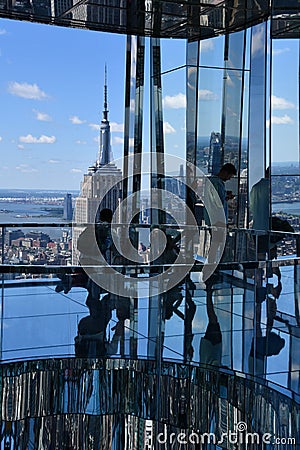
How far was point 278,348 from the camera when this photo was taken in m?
4.19

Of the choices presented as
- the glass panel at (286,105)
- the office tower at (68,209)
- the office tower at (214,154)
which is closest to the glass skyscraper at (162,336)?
the office tower at (214,154)

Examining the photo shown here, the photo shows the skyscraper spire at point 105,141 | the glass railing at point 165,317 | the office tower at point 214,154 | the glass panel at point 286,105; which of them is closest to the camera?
the glass railing at point 165,317

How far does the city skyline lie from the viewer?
975cm

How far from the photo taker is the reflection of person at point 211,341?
438 cm

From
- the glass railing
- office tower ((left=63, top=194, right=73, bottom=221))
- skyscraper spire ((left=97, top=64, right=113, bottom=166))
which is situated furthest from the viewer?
skyscraper spire ((left=97, top=64, right=113, bottom=166))

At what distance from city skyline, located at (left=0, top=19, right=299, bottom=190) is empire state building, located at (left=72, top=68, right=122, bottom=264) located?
261 mm

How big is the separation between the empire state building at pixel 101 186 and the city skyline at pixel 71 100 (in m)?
0.26

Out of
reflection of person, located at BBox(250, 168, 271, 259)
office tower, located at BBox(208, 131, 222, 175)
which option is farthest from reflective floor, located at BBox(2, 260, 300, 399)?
office tower, located at BBox(208, 131, 222, 175)

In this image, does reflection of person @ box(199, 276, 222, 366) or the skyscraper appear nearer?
reflection of person @ box(199, 276, 222, 366)

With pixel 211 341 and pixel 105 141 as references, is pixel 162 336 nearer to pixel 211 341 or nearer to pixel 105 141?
pixel 211 341

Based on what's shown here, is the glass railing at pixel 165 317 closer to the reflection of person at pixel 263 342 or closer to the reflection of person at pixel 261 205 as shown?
the reflection of person at pixel 263 342

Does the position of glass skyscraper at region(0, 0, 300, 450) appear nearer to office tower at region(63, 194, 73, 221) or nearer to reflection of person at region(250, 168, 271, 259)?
reflection of person at region(250, 168, 271, 259)

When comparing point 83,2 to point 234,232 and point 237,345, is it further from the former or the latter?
point 237,345

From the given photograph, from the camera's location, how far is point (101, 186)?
35.4ft
